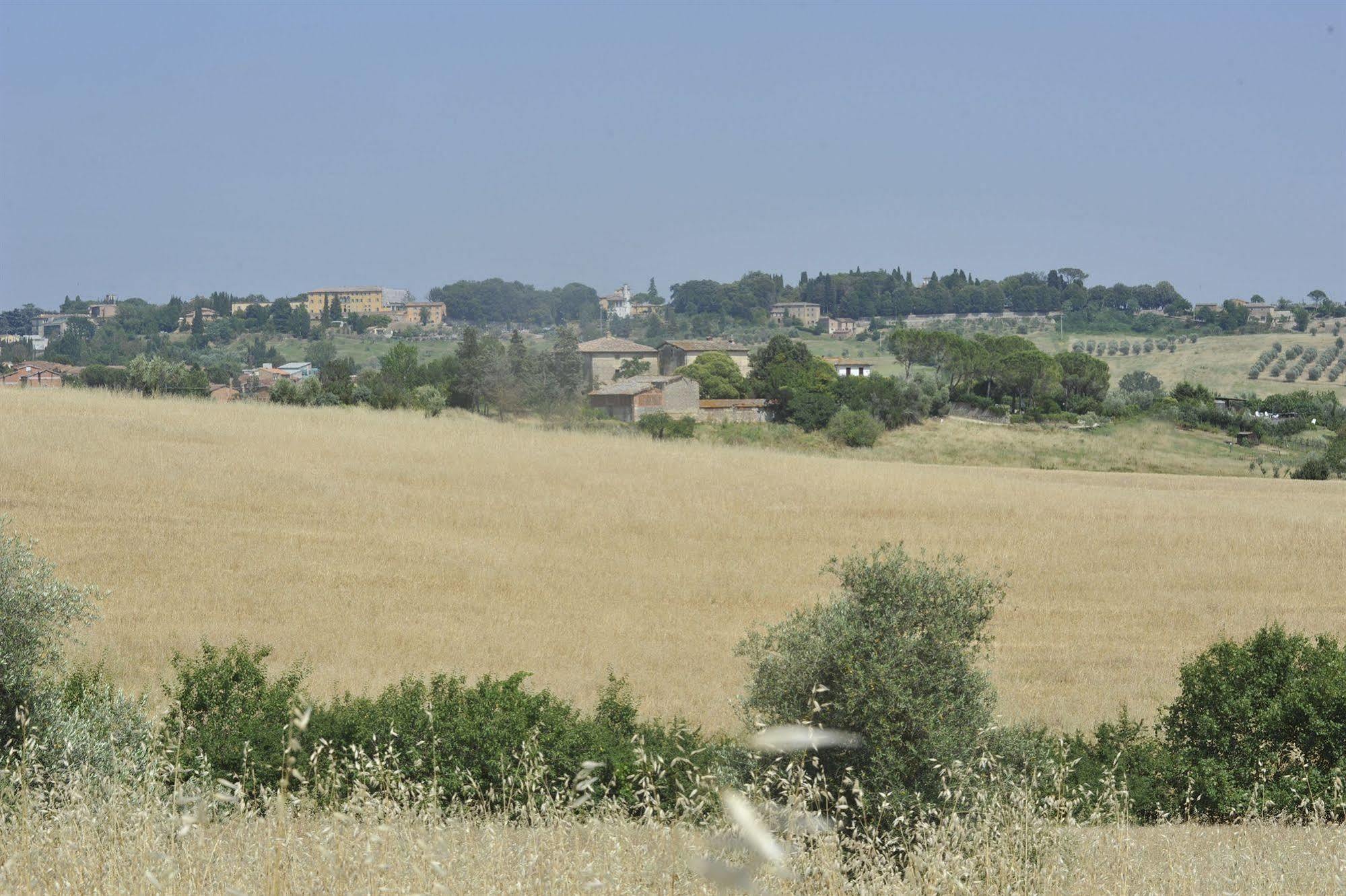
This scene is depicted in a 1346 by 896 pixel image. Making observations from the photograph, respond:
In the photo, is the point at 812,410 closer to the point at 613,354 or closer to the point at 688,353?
the point at 688,353

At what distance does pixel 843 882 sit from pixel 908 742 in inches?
113

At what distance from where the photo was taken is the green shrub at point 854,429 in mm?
69688

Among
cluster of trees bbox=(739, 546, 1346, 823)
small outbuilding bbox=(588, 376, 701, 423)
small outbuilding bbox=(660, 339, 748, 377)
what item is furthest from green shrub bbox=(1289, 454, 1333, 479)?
small outbuilding bbox=(660, 339, 748, 377)

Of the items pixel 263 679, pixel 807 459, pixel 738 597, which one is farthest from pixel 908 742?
pixel 807 459

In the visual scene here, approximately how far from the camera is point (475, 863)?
18.5 feet

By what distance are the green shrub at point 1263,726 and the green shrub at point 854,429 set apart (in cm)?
5730

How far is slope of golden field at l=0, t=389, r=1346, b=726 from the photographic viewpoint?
18.5m

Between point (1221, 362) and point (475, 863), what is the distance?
461 ft

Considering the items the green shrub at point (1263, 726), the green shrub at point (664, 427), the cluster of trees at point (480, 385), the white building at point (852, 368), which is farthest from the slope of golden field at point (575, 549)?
the white building at point (852, 368)

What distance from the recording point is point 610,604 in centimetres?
2255

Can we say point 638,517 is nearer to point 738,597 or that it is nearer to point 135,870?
point 738,597

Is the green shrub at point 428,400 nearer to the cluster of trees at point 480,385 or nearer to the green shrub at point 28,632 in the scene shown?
the cluster of trees at point 480,385

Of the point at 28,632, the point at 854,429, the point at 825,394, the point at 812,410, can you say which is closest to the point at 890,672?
the point at 28,632

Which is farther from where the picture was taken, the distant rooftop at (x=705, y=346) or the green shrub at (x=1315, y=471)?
the distant rooftop at (x=705, y=346)
